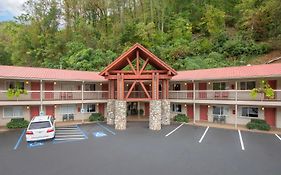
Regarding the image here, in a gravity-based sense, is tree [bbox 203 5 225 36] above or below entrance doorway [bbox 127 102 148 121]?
above

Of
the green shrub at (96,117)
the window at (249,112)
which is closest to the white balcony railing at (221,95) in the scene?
the window at (249,112)

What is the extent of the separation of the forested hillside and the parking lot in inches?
751

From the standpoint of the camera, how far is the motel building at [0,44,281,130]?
1959 centimetres

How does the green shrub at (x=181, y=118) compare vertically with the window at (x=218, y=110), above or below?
below

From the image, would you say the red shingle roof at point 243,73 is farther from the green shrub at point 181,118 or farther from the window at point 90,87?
the window at point 90,87

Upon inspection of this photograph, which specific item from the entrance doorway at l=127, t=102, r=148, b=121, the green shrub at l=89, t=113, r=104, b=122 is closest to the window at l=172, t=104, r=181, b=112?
the entrance doorway at l=127, t=102, r=148, b=121

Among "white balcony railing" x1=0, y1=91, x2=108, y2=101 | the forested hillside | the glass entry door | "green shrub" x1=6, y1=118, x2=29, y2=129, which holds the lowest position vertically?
"green shrub" x1=6, y1=118, x2=29, y2=129

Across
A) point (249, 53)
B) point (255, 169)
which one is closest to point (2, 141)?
point (255, 169)

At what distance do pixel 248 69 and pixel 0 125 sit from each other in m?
25.7

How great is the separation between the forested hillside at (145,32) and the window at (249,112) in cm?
1302

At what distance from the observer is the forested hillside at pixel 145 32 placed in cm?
3503

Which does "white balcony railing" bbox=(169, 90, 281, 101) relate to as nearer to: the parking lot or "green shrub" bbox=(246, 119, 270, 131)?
"green shrub" bbox=(246, 119, 270, 131)

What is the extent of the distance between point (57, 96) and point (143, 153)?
546 inches

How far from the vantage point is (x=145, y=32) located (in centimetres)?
3794
